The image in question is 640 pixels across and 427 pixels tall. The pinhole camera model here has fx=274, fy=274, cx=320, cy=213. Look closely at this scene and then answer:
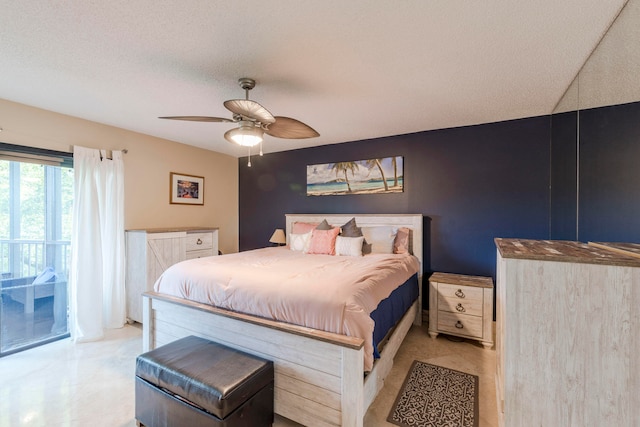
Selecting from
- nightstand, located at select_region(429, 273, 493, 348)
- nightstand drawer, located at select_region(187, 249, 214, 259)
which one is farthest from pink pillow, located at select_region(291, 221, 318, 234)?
nightstand, located at select_region(429, 273, 493, 348)

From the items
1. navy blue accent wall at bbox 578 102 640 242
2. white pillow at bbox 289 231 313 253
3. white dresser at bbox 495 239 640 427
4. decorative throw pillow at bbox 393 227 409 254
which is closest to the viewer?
white dresser at bbox 495 239 640 427

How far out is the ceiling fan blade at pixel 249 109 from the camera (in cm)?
177

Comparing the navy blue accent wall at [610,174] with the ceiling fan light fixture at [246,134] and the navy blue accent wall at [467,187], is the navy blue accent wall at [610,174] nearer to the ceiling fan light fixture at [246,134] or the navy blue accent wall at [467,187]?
the navy blue accent wall at [467,187]

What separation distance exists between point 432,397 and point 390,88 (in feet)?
7.91

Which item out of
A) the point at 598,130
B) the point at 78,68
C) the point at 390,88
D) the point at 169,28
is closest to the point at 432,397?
the point at 598,130

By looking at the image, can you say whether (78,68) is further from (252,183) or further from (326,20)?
(252,183)

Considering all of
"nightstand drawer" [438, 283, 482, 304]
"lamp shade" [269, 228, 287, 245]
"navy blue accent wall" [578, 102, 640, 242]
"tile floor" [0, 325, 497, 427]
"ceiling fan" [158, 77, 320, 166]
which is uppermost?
"ceiling fan" [158, 77, 320, 166]

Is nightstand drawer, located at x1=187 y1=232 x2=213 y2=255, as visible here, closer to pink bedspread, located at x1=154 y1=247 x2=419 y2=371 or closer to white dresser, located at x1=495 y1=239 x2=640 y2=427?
pink bedspread, located at x1=154 y1=247 x2=419 y2=371

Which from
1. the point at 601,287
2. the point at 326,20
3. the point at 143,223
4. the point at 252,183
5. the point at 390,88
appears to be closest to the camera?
the point at 601,287

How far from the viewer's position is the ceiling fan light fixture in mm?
2078

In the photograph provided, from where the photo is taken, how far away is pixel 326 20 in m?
1.49

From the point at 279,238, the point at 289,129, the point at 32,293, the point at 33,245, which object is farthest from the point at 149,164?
the point at 289,129

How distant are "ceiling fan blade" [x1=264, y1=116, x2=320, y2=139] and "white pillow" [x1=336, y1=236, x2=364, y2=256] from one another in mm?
1413

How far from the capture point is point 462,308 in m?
2.84
